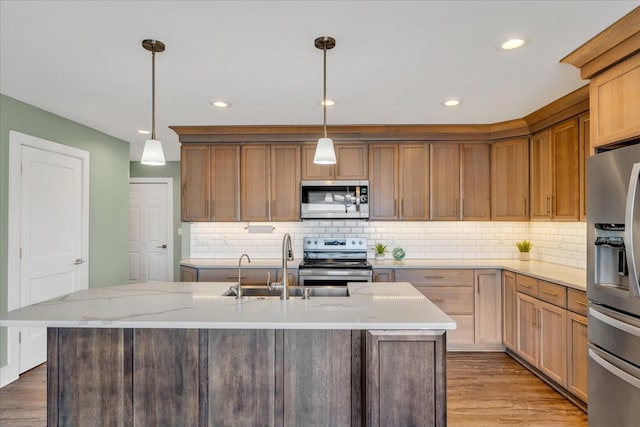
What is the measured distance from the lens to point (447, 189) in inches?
161

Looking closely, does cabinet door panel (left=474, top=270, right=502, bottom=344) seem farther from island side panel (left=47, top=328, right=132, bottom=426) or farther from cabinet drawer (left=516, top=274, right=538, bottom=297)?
island side panel (left=47, top=328, right=132, bottom=426)

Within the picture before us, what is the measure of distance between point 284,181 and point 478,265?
222cm

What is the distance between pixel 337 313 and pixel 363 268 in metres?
1.92

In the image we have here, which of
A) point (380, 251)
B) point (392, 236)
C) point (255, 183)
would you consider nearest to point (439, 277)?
point (380, 251)

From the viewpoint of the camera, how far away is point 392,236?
A: 4.33 m

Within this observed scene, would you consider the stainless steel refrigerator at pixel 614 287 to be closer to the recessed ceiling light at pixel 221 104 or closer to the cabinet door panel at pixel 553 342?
the cabinet door panel at pixel 553 342

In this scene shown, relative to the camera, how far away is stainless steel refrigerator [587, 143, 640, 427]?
1851 millimetres

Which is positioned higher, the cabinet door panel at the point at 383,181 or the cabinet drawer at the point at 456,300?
the cabinet door panel at the point at 383,181

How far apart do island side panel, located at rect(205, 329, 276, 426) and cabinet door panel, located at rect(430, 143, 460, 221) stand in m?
2.84

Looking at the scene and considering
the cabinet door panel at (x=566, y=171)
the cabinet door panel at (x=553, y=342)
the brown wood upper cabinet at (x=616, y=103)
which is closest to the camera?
the brown wood upper cabinet at (x=616, y=103)

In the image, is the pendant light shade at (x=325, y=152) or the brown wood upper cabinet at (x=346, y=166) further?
the brown wood upper cabinet at (x=346, y=166)

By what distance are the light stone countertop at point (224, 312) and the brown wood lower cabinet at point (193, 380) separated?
0.10m

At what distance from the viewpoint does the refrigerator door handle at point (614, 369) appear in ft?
6.06

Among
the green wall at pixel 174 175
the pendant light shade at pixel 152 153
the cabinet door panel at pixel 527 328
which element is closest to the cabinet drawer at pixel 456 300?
the cabinet door panel at pixel 527 328
